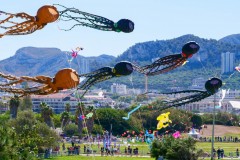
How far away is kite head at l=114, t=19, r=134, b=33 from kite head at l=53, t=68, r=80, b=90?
3.97 metres

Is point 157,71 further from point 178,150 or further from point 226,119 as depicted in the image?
point 226,119

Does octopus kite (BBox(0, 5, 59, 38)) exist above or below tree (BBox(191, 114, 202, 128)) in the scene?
below

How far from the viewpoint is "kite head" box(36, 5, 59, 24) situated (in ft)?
35.8

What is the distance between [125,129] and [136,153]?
35.9 metres

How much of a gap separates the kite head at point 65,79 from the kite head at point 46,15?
1355 mm

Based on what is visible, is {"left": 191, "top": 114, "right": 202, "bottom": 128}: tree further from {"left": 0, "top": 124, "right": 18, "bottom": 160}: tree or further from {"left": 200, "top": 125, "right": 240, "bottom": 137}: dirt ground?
{"left": 0, "top": 124, "right": 18, "bottom": 160}: tree

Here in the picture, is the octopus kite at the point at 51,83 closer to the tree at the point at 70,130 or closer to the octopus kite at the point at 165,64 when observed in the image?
the octopus kite at the point at 165,64

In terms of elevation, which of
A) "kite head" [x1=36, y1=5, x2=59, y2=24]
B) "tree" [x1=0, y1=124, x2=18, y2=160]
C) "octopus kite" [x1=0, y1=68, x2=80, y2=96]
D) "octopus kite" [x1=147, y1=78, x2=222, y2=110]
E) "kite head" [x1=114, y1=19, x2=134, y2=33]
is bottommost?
"tree" [x1=0, y1=124, x2=18, y2=160]

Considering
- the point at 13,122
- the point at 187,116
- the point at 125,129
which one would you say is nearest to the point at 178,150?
the point at 13,122

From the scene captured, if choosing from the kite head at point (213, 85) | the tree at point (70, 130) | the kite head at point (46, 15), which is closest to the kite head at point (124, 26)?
the kite head at point (46, 15)

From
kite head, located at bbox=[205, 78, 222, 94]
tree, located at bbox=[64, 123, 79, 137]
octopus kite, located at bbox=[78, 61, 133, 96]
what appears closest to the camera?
octopus kite, located at bbox=[78, 61, 133, 96]

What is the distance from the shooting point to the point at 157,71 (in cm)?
1686

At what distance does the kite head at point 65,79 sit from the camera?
1001 cm

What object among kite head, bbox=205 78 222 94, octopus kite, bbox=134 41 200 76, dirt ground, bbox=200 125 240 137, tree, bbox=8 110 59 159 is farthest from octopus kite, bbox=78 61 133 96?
dirt ground, bbox=200 125 240 137
